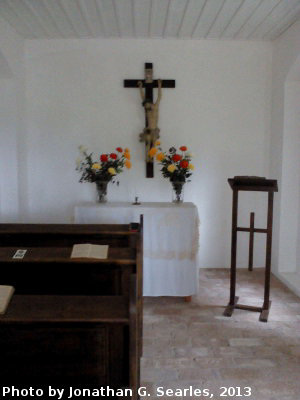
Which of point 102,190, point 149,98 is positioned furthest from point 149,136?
point 102,190

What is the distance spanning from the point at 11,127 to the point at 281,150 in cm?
316

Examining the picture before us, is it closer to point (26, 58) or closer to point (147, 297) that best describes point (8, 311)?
point (147, 297)

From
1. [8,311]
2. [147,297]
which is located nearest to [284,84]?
[147,297]

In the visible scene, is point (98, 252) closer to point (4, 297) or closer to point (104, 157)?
point (4, 297)

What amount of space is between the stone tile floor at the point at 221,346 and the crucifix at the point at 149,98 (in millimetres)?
1914

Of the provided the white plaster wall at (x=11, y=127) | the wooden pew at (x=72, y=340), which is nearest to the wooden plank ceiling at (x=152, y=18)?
the white plaster wall at (x=11, y=127)

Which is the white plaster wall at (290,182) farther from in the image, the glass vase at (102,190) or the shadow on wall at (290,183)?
the glass vase at (102,190)

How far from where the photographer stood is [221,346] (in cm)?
300

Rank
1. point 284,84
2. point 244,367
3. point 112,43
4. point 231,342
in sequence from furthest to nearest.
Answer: point 112,43 → point 284,84 → point 231,342 → point 244,367

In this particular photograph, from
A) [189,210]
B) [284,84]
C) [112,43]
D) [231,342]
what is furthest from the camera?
[112,43]

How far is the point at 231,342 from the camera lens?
306cm

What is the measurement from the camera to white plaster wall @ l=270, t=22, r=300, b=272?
14.8ft

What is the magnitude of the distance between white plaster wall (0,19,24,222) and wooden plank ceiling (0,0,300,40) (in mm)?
335

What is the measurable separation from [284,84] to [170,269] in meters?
2.47
